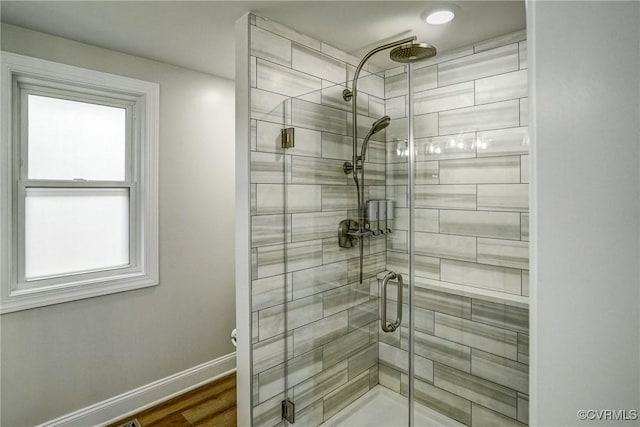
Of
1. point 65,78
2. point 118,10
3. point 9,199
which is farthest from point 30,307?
point 118,10

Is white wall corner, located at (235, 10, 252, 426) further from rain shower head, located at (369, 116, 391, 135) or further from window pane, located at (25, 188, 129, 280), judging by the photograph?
window pane, located at (25, 188, 129, 280)

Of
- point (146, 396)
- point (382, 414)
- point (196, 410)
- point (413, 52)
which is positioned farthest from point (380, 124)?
point (146, 396)

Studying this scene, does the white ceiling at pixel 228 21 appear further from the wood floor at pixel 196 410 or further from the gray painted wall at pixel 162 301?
the wood floor at pixel 196 410

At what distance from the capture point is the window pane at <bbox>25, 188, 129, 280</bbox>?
184cm

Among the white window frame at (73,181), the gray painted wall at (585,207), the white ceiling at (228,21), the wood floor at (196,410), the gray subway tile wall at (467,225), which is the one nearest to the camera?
the gray painted wall at (585,207)

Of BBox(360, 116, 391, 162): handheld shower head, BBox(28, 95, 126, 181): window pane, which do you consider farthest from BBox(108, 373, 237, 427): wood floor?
BBox(360, 116, 391, 162): handheld shower head

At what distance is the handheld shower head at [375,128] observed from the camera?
1359mm

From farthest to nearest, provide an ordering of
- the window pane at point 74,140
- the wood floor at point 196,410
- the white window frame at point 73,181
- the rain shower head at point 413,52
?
the wood floor at point 196,410
the window pane at point 74,140
the white window frame at point 73,181
the rain shower head at point 413,52

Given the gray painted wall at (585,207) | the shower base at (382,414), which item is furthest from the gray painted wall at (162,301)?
the gray painted wall at (585,207)

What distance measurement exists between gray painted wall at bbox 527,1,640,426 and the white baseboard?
2.45 meters

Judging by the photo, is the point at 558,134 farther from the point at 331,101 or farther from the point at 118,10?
the point at 118,10

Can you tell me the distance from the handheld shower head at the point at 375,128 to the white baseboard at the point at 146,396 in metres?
1.93

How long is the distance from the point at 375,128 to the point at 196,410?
6.54 feet

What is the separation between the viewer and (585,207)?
16 cm
